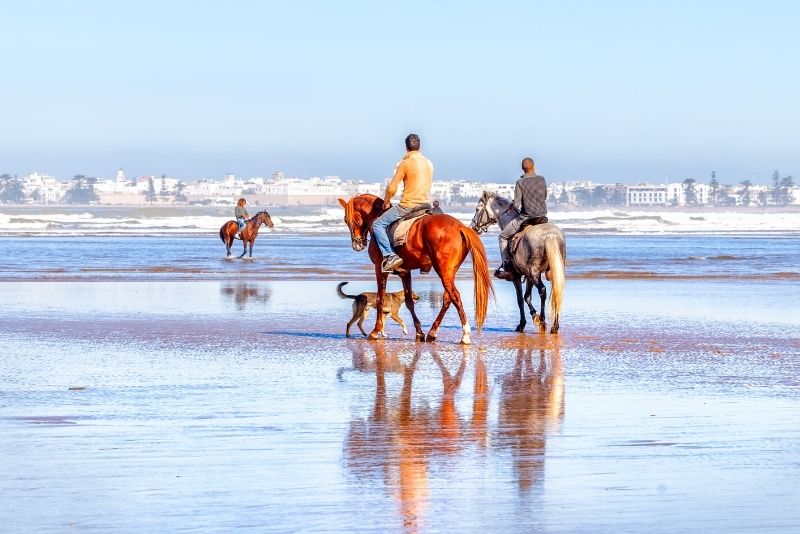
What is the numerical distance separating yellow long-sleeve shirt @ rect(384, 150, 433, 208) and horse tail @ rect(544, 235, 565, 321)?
1.50 metres

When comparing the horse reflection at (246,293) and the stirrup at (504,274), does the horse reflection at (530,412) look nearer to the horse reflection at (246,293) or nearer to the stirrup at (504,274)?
the stirrup at (504,274)

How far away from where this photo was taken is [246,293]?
63.5ft

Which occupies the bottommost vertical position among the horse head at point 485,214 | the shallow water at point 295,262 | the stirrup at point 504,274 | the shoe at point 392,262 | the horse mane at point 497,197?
the shallow water at point 295,262

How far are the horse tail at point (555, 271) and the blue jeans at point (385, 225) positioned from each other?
5.40 ft

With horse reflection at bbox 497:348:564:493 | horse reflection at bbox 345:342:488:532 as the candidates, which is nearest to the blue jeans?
horse reflection at bbox 497:348:564:493

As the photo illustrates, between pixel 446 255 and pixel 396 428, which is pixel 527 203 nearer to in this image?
pixel 446 255

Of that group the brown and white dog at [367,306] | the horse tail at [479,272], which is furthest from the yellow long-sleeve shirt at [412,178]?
the brown and white dog at [367,306]

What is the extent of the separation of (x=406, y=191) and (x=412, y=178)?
0.49ft

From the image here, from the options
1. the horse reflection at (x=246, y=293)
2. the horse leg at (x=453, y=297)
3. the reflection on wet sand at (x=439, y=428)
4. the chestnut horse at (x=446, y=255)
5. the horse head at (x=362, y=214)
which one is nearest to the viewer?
the reflection on wet sand at (x=439, y=428)

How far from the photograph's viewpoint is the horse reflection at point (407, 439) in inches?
224

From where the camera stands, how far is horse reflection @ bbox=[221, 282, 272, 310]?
17.7 metres

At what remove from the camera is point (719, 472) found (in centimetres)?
605

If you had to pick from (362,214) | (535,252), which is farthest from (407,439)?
(535,252)

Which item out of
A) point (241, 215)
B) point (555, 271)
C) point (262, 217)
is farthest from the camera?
point (262, 217)
